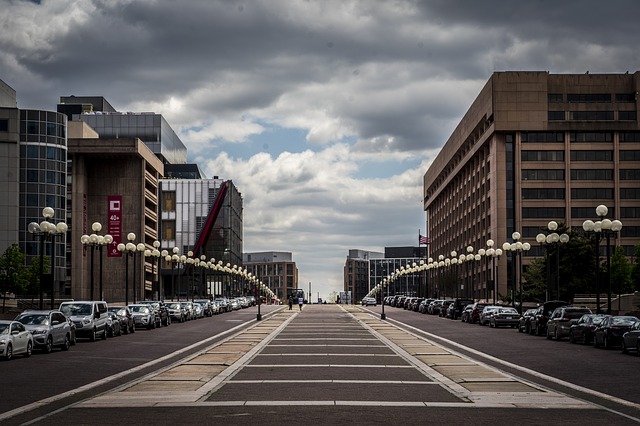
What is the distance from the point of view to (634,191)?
121m

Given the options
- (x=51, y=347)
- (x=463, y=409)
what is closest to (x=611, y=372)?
(x=463, y=409)

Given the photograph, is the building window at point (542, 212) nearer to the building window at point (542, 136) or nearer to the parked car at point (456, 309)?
the building window at point (542, 136)

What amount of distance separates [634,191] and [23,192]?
75.7 m

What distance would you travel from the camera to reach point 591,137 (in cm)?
12169

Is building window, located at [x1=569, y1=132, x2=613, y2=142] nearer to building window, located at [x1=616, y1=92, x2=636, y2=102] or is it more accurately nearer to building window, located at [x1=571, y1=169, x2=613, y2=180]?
building window, located at [x1=571, y1=169, x2=613, y2=180]

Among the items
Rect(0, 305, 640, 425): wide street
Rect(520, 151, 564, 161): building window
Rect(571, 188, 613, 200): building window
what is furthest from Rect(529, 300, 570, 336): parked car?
Rect(571, 188, 613, 200): building window

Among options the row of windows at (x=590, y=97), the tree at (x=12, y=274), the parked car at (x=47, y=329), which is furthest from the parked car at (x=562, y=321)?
the row of windows at (x=590, y=97)

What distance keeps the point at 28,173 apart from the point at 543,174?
63718 millimetres

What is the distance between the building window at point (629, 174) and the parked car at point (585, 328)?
84.2 meters

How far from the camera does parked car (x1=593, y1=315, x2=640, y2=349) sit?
36.2m

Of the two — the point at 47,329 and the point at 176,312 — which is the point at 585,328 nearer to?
the point at 47,329

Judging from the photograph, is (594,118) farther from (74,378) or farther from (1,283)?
(74,378)

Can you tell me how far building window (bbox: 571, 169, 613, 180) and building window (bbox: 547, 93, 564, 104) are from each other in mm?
9073

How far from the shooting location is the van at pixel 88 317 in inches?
→ 1641
